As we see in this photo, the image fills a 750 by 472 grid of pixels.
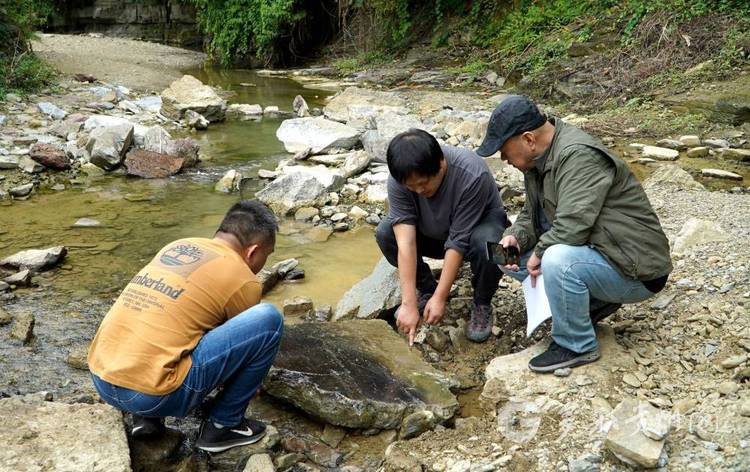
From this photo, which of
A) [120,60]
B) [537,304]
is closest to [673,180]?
[537,304]

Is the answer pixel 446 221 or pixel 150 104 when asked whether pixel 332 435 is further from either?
pixel 150 104

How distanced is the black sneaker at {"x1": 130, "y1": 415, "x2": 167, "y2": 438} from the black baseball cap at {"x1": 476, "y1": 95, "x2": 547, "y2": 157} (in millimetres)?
1667

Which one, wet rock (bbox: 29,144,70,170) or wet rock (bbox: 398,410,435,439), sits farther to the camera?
wet rock (bbox: 29,144,70,170)

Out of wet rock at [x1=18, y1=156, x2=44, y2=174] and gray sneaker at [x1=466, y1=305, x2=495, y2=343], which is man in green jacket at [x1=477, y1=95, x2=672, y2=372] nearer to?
gray sneaker at [x1=466, y1=305, x2=495, y2=343]

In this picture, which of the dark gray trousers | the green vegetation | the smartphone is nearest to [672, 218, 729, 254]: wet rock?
the dark gray trousers

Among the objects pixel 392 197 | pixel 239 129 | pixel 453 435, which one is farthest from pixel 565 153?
pixel 239 129

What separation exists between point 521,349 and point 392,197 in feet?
3.24

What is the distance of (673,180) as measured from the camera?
553 cm

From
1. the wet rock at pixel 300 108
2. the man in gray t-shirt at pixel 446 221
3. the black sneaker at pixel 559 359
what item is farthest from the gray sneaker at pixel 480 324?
the wet rock at pixel 300 108

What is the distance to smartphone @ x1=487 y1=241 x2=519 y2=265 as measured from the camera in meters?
3.06

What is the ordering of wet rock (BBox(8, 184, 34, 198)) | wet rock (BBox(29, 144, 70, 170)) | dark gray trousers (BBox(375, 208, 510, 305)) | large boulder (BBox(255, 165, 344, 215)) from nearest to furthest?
dark gray trousers (BBox(375, 208, 510, 305)) → large boulder (BBox(255, 165, 344, 215)) → wet rock (BBox(8, 184, 34, 198)) → wet rock (BBox(29, 144, 70, 170))

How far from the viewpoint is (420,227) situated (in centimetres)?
343

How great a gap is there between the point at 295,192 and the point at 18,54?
724 cm

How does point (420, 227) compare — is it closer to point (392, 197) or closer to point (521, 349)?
point (392, 197)
